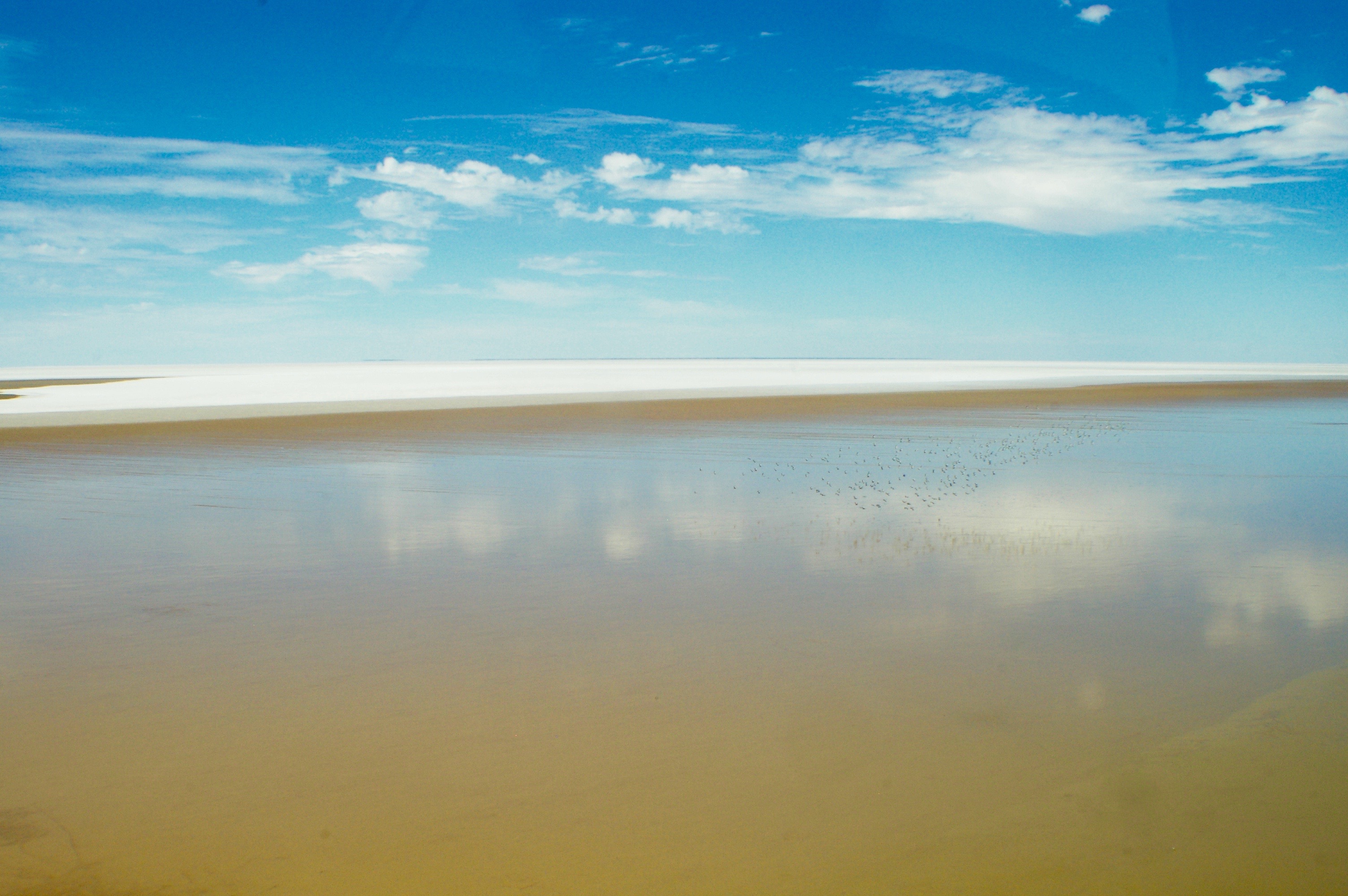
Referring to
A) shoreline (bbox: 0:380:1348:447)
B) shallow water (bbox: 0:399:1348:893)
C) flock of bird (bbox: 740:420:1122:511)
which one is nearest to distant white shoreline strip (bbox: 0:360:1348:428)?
shoreline (bbox: 0:380:1348:447)

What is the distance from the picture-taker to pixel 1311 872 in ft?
10.7

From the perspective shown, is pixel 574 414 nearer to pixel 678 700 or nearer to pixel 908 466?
pixel 908 466

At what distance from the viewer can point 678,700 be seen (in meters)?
4.72

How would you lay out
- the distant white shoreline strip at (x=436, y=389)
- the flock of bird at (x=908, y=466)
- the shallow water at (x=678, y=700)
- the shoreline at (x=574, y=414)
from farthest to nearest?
the distant white shoreline strip at (x=436, y=389)
the shoreline at (x=574, y=414)
the flock of bird at (x=908, y=466)
the shallow water at (x=678, y=700)

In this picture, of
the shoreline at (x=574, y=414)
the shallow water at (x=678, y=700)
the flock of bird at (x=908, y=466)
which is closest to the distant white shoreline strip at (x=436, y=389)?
the shoreline at (x=574, y=414)

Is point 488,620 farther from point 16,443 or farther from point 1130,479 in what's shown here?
point 16,443

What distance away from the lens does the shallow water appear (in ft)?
11.1

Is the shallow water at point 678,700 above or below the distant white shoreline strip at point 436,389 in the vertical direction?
below

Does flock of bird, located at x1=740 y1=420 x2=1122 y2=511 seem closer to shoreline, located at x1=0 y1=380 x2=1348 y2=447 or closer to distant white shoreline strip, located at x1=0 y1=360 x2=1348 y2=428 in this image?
shoreline, located at x1=0 y1=380 x2=1348 y2=447

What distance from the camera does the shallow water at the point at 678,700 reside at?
133 inches

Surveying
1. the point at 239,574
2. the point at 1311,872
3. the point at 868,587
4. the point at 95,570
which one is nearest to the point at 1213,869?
the point at 1311,872

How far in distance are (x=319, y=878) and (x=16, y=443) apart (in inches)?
809

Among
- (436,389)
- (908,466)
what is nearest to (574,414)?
(908,466)

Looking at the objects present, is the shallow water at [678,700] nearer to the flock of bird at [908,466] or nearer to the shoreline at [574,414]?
the flock of bird at [908,466]
